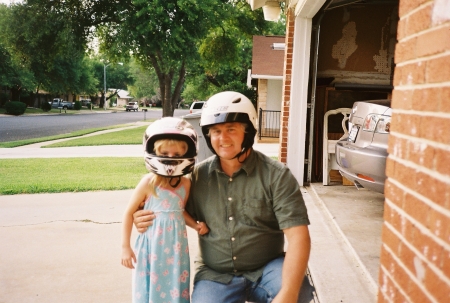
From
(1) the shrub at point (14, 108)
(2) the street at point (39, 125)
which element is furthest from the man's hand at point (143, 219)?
(1) the shrub at point (14, 108)

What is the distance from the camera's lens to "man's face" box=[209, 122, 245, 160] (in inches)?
90.8

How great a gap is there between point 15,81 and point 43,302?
146 feet

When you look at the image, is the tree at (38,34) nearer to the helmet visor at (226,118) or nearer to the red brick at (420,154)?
the helmet visor at (226,118)

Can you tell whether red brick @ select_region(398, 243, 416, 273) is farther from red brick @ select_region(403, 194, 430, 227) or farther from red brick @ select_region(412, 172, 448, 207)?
red brick @ select_region(412, 172, 448, 207)

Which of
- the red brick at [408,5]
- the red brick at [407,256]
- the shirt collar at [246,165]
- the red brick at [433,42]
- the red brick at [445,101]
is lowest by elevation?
the red brick at [407,256]

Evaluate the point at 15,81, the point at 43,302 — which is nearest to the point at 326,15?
the point at 43,302

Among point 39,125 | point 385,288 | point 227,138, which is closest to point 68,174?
point 227,138

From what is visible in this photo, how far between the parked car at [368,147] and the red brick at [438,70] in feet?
9.22

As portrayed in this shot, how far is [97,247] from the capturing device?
4445 mm

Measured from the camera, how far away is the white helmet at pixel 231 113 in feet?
7.45

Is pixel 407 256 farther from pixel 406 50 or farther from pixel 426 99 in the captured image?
pixel 406 50

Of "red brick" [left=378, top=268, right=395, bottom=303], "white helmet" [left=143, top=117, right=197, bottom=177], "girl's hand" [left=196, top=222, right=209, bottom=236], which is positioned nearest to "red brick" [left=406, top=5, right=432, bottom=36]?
"red brick" [left=378, top=268, right=395, bottom=303]

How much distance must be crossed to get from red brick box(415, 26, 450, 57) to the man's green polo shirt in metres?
0.91

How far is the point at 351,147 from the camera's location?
16.0 ft
